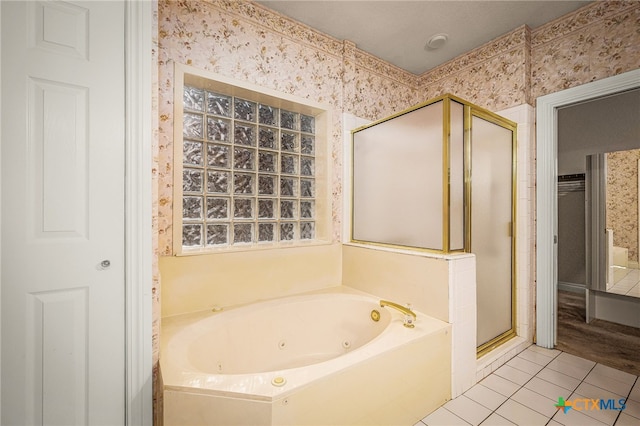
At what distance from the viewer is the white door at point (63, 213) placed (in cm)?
95

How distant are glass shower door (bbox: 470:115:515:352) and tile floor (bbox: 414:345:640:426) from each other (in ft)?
0.78

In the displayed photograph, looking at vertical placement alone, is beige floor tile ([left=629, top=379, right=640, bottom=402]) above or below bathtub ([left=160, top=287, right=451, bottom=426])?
below

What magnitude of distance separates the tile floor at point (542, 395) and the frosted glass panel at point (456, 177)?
0.86 meters

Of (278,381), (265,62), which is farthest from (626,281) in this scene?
(265,62)

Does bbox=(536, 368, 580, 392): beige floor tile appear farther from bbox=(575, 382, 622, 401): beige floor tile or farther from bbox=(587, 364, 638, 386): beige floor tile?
bbox=(587, 364, 638, 386): beige floor tile

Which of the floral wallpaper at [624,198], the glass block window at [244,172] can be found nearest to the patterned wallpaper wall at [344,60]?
the glass block window at [244,172]

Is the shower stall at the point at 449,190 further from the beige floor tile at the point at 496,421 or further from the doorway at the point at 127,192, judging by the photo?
the doorway at the point at 127,192

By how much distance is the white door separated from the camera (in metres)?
0.95

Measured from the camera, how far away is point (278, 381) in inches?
38.5

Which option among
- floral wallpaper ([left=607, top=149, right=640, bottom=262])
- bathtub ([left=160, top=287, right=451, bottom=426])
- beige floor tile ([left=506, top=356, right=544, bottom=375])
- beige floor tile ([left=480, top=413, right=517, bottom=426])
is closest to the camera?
bathtub ([left=160, top=287, right=451, bottom=426])

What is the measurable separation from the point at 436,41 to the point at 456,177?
141 cm

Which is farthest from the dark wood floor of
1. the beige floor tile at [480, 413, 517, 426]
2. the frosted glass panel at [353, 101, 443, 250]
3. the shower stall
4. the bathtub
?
the frosted glass panel at [353, 101, 443, 250]

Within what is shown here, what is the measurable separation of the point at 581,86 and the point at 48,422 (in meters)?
3.47

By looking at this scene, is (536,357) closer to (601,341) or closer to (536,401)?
(536,401)
